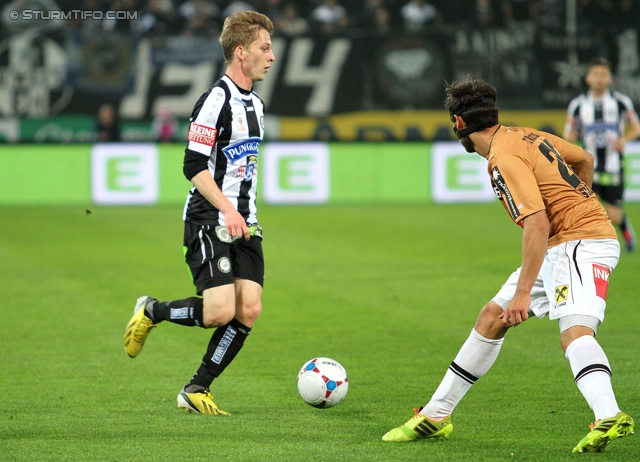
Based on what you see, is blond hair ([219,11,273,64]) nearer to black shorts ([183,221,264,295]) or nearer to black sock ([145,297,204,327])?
black shorts ([183,221,264,295])

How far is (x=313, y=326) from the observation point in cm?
768

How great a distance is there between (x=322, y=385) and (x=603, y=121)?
780 cm

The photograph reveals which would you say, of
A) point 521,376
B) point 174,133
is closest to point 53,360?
point 521,376

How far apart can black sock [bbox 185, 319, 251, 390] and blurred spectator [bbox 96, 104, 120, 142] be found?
47.0 feet

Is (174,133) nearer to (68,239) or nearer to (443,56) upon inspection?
(443,56)

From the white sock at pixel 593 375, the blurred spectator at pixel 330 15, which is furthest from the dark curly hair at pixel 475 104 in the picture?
the blurred spectator at pixel 330 15

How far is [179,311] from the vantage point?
208 inches

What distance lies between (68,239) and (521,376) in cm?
841

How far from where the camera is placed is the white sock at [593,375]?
13.6 feet

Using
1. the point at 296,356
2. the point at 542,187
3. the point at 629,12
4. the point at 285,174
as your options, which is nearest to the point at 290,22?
the point at 285,174

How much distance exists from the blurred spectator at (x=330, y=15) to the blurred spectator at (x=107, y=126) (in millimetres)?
4988

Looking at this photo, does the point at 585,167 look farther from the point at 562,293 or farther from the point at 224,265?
the point at 224,265

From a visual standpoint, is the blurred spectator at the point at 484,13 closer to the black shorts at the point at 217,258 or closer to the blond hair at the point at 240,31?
the blond hair at the point at 240,31

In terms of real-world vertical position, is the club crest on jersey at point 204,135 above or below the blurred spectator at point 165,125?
below
